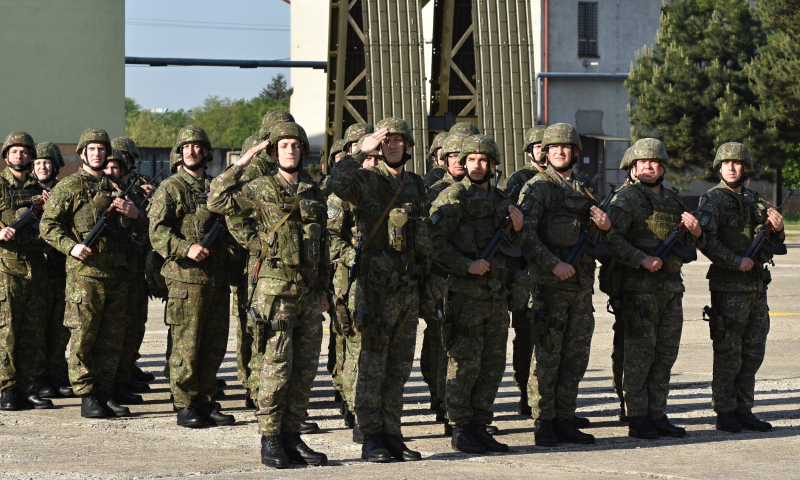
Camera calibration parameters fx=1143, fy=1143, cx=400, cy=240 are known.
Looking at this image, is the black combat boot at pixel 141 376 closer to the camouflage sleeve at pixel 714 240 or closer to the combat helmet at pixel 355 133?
the combat helmet at pixel 355 133

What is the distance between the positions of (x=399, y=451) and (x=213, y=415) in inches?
75.2

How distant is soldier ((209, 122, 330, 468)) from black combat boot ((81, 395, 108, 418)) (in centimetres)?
216

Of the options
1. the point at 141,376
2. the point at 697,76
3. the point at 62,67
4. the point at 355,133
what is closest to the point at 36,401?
the point at 141,376

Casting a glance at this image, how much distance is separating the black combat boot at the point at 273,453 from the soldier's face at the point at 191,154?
248cm

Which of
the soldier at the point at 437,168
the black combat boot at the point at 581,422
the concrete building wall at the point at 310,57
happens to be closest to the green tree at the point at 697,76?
the concrete building wall at the point at 310,57

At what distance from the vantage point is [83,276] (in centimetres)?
850

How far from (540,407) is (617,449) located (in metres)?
0.59

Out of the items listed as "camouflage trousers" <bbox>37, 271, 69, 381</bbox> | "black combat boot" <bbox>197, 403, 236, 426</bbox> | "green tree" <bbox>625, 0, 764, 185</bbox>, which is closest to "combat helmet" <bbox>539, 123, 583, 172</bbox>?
"black combat boot" <bbox>197, 403, 236, 426</bbox>

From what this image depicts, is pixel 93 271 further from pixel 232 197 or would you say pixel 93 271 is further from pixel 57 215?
pixel 232 197

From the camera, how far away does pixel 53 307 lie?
30.9 feet

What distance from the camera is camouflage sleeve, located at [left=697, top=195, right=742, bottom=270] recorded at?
8117 mm

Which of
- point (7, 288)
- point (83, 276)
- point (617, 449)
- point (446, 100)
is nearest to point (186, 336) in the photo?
point (83, 276)

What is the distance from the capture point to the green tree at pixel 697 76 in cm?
3809

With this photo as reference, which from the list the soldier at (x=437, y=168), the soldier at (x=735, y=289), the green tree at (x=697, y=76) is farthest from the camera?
the green tree at (x=697, y=76)
